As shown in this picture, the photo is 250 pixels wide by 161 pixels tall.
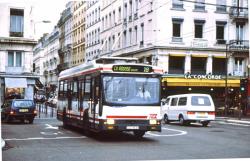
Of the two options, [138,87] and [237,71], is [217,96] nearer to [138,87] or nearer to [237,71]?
[237,71]

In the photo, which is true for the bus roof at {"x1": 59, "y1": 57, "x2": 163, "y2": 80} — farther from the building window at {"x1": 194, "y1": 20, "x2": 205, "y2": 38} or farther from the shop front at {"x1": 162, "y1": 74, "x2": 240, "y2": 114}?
the building window at {"x1": 194, "y1": 20, "x2": 205, "y2": 38}

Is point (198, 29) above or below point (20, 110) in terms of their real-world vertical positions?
above

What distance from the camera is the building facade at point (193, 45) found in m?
18.8

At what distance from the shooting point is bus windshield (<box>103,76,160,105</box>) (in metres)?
12.6

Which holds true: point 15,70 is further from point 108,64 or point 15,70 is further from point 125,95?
point 125,95

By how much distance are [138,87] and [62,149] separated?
2.79m

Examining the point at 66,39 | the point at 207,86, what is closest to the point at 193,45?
the point at 207,86

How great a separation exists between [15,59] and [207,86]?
1233 centimetres

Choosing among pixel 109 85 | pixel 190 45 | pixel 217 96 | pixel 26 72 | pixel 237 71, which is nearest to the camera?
pixel 109 85

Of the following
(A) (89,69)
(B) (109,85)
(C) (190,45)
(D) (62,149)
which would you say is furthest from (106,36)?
(C) (190,45)

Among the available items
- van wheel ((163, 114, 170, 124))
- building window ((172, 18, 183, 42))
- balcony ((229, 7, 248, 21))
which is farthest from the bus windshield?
building window ((172, 18, 183, 42))

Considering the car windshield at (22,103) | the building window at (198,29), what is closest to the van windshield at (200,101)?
the building window at (198,29)

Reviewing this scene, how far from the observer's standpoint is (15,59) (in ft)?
108

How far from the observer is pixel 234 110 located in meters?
26.5
